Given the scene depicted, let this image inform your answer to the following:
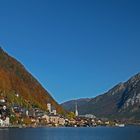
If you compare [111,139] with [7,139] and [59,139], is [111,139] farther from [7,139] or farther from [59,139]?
[7,139]

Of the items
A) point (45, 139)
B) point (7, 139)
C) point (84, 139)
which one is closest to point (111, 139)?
point (84, 139)

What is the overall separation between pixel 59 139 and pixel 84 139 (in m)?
8.45

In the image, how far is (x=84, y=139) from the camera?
6314 inches

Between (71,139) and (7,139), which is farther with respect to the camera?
(71,139)

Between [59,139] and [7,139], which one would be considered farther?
[59,139]

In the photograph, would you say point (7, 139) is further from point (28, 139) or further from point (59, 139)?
point (59, 139)

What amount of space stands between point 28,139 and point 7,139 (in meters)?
8.38

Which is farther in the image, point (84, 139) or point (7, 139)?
point (84, 139)

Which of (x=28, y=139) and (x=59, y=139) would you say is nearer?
(x=28, y=139)

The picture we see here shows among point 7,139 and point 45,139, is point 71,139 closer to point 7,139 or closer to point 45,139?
point 45,139

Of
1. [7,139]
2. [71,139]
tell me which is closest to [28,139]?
[7,139]

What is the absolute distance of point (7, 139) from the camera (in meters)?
140

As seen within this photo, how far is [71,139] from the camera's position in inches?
6260

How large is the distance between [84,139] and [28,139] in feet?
75.5
